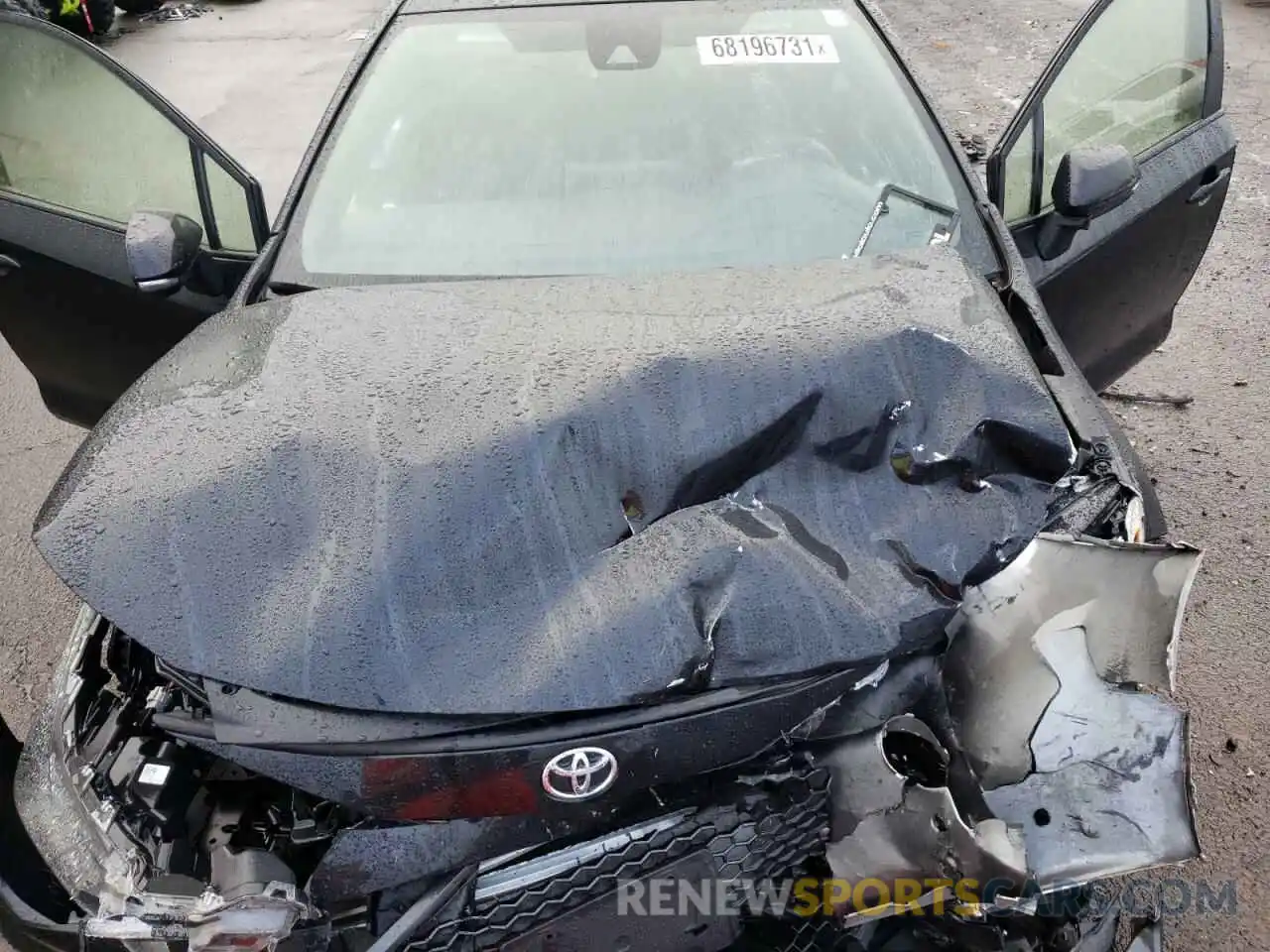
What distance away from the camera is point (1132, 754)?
59.9 inches

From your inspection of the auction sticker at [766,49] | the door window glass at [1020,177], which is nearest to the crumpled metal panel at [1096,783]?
the door window glass at [1020,177]

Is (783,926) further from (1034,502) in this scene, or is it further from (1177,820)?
(1034,502)

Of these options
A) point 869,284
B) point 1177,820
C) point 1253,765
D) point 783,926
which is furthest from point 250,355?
point 1253,765

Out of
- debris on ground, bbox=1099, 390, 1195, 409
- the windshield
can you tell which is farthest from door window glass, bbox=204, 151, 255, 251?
debris on ground, bbox=1099, 390, 1195, 409

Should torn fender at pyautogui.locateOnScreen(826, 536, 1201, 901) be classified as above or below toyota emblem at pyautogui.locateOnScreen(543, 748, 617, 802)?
below

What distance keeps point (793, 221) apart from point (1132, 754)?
1259 mm

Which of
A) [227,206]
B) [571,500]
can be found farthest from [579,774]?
[227,206]

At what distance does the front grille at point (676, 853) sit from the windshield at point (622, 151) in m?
1.04

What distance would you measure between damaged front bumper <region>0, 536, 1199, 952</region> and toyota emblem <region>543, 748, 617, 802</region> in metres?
0.14

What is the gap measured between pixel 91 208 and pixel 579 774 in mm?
2157

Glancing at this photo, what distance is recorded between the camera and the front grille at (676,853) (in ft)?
4.66

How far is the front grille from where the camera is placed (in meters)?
1.42

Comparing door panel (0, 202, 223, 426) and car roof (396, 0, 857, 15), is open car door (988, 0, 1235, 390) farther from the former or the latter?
door panel (0, 202, 223, 426)

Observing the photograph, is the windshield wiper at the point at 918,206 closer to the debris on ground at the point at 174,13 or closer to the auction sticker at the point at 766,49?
the auction sticker at the point at 766,49
